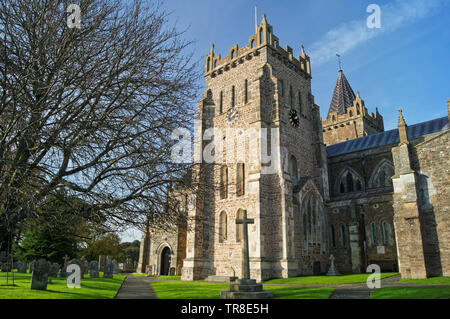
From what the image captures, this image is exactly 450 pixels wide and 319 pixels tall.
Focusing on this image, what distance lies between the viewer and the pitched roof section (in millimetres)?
44747

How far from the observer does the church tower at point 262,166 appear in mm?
20609

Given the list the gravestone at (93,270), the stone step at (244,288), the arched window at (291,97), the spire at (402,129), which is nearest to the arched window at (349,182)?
the spire at (402,129)

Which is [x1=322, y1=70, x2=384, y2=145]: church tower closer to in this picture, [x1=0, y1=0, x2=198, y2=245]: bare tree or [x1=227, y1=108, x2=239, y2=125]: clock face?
[x1=227, y1=108, x2=239, y2=125]: clock face

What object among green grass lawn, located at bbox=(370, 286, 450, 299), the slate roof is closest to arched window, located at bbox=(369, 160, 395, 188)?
the slate roof

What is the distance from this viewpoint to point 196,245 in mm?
22922

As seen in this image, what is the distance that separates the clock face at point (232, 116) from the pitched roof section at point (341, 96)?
24161mm

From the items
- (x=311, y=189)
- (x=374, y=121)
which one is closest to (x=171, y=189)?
(x=311, y=189)

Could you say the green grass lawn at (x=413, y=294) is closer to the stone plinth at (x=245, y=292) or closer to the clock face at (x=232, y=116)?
the stone plinth at (x=245, y=292)

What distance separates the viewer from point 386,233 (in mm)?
22812

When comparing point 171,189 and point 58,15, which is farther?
point 171,189
